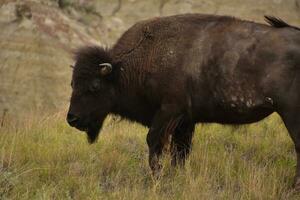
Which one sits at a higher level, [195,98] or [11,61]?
[195,98]

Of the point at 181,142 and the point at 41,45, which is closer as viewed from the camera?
the point at 181,142

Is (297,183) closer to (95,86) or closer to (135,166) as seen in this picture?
(135,166)

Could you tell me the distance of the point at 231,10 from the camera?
54.0 feet

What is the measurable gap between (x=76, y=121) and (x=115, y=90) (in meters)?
0.64

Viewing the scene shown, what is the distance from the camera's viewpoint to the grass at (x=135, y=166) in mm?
6285

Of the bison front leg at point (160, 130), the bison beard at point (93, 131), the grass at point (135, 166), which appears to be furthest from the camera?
the bison beard at point (93, 131)

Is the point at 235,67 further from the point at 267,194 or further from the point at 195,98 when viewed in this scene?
the point at 267,194

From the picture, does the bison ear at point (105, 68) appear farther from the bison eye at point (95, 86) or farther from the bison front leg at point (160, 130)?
the bison front leg at point (160, 130)

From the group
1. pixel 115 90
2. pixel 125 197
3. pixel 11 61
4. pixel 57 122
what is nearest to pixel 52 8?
pixel 11 61

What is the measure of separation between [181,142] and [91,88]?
1.32 metres

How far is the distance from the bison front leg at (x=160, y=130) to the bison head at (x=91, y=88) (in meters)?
0.81

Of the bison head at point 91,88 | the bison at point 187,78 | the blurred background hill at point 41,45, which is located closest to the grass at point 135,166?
the bison at point 187,78

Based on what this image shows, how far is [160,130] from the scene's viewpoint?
714 centimetres

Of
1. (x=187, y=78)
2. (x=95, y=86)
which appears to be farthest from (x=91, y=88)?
(x=187, y=78)
